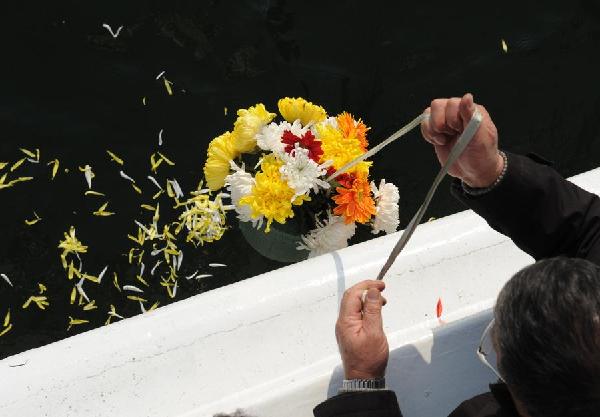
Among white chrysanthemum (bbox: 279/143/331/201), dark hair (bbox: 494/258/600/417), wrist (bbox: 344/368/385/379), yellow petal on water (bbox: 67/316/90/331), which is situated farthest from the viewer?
yellow petal on water (bbox: 67/316/90/331)

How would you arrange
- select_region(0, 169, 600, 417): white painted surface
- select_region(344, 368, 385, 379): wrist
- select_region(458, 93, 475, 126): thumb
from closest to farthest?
select_region(458, 93, 475, 126): thumb → select_region(344, 368, 385, 379): wrist → select_region(0, 169, 600, 417): white painted surface

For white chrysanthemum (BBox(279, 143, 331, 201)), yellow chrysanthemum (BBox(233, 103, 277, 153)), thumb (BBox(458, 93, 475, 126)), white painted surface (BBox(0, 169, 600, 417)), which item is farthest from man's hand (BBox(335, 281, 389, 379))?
yellow chrysanthemum (BBox(233, 103, 277, 153))

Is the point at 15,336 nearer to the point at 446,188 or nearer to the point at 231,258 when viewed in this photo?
the point at 231,258

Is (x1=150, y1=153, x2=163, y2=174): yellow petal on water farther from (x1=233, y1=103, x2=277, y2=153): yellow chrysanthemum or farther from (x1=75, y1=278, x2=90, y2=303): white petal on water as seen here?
(x1=233, y1=103, x2=277, y2=153): yellow chrysanthemum

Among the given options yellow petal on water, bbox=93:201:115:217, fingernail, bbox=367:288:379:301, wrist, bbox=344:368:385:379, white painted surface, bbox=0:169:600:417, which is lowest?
yellow petal on water, bbox=93:201:115:217

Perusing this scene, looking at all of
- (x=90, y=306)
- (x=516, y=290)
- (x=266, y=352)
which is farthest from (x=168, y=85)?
(x=516, y=290)

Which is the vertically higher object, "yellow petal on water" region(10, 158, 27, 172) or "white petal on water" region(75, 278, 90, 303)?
"yellow petal on water" region(10, 158, 27, 172)

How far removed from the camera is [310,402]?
194 centimetres

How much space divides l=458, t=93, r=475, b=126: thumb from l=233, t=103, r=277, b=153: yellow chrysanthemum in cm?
93

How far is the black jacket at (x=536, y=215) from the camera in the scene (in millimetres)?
1695

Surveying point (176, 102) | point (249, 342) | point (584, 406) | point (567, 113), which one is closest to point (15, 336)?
point (176, 102)

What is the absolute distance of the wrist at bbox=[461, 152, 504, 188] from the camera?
171 cm

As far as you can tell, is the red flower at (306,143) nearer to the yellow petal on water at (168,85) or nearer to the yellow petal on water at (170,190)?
the yellow petal on water at (170,190)

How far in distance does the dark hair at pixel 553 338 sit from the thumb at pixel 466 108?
0.46 m
